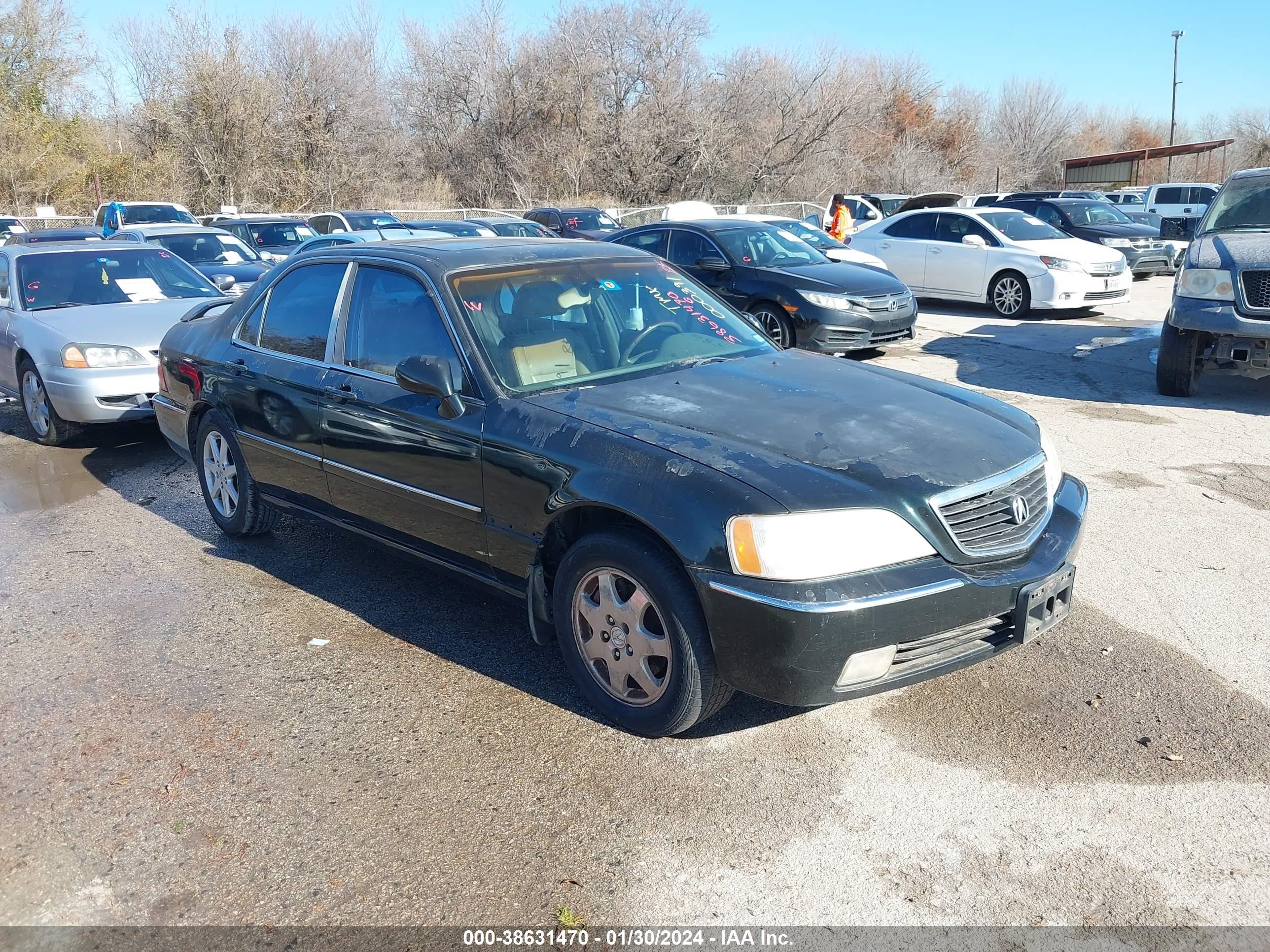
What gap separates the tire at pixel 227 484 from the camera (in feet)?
18.4

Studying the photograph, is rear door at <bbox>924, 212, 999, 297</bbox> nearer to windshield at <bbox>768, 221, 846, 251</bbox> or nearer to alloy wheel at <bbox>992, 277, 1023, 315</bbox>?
alloy wheel at <bbox>992, 277, 1023, 315</bbox>

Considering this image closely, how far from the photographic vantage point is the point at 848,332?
34.8 ft

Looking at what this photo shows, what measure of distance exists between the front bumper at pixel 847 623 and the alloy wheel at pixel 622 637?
0.88 feet

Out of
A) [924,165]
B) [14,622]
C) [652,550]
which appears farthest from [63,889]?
[924,165]

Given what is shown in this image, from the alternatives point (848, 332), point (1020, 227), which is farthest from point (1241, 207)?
point (1020, 227)

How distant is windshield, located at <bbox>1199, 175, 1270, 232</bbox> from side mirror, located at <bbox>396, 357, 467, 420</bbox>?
8.12 meters

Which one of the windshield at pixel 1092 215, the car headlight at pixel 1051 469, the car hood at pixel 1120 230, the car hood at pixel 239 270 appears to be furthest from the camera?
the windshield at pixel 1092 215

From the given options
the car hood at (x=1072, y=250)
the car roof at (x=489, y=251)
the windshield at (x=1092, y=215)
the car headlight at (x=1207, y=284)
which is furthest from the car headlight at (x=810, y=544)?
the windshield at (x=1092, y=215)

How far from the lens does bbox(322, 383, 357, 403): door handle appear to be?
4.58m

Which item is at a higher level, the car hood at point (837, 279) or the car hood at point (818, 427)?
the car hood at point (818, 427)

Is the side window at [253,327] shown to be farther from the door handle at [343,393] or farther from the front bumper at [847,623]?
the front bumper at [847,623]

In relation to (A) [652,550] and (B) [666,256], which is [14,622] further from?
(B) [666,256]

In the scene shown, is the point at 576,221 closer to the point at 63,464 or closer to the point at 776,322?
the point at 776,322

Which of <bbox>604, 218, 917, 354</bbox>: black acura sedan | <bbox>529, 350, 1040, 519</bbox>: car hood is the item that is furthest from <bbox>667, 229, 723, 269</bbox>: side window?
<bbox>529, 350, 1040, 519</bbox>: car hood
